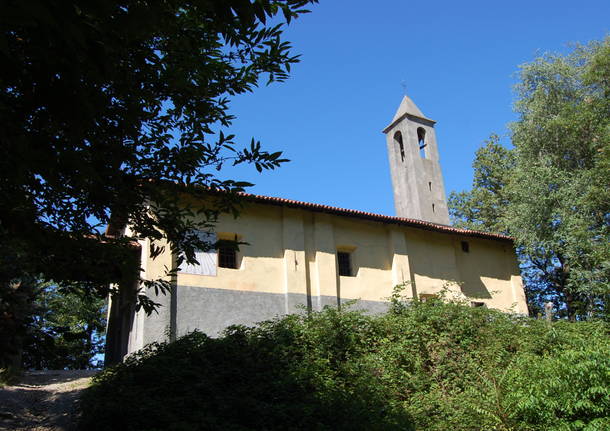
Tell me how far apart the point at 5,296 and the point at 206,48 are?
3.47 metres

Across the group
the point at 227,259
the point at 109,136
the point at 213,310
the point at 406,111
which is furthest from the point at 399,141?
the point at 109,136

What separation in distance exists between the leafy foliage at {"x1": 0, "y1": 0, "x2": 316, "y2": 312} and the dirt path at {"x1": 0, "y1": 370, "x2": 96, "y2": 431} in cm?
465

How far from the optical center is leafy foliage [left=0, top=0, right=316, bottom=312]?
146 inches

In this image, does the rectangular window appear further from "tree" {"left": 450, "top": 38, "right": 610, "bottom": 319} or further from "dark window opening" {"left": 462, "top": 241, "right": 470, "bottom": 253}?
"tree" {"left": 450, "top": 38, "right": 610, "bottom": 319}

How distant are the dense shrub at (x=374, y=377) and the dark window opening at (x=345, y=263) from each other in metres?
Result: 5.29

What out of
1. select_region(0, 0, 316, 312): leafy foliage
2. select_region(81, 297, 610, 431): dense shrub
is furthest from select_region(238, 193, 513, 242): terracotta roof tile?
select_region(0, 0, 316, 312): leafy foliage

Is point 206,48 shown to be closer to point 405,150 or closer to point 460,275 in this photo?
point 460,275

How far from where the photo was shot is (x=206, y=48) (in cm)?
564

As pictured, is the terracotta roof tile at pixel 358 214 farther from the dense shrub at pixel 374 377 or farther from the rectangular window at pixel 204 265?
the dense shrub at pixel 374 377

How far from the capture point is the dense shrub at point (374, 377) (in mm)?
7906

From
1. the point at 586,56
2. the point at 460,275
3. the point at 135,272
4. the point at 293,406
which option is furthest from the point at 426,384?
the point at 586,56

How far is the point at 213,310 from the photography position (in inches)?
592

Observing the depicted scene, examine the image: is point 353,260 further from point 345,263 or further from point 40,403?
point 40,403

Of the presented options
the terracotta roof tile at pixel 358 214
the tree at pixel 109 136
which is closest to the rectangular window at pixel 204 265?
the terracotta roof tile at pixel 358 214
